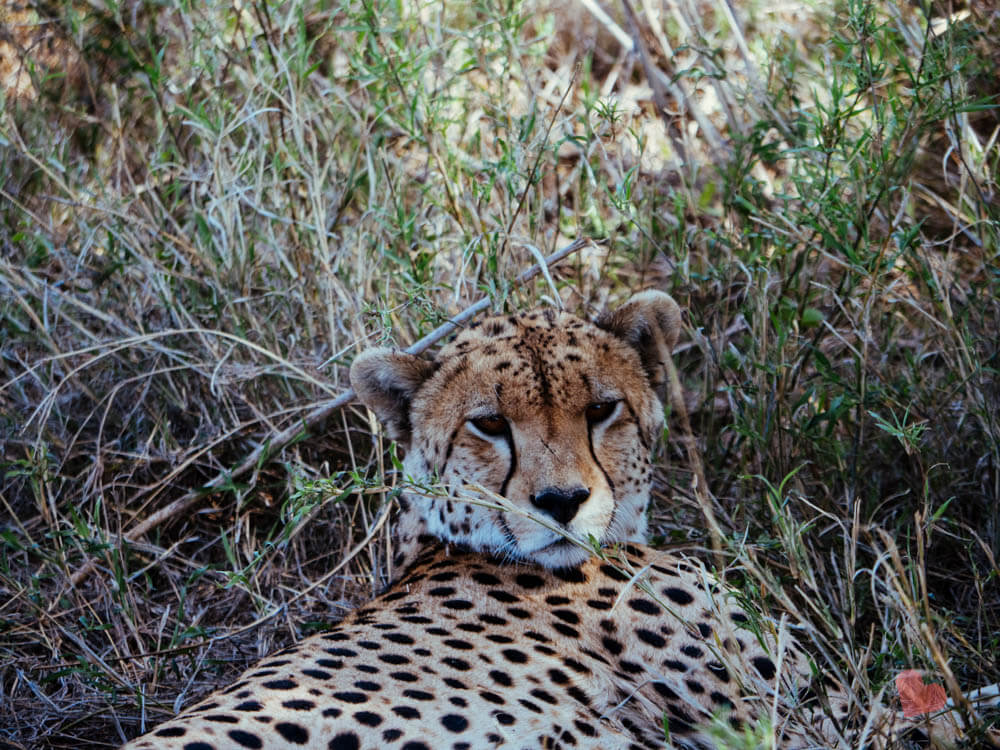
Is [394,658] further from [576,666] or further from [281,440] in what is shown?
[281,440]

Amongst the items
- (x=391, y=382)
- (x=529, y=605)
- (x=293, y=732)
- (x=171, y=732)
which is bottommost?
(x=529, y=605)

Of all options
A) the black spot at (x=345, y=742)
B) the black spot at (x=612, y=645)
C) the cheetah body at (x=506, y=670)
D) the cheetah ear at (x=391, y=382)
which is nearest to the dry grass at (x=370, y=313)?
the cheetah ear at (x=391, y=382)

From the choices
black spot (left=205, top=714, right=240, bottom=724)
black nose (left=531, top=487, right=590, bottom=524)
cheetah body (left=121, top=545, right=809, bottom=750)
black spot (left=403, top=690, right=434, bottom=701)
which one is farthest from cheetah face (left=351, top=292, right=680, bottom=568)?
black spot (left=205, top=714, right=240, bottom=724)

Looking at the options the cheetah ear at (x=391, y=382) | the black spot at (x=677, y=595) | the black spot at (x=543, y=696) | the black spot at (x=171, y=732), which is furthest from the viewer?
the cheetah ear at (x=391, y=382)

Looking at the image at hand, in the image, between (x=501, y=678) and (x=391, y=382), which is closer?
(x=501, y=678)

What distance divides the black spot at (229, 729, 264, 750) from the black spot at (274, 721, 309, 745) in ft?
0.16

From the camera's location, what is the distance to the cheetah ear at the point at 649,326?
9.04ft

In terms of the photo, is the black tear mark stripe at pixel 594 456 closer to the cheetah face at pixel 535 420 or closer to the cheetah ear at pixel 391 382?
the cheetah face at pixel 535 420

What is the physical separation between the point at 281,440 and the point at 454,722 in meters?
1.49

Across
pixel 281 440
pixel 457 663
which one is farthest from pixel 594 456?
pixel 281 440

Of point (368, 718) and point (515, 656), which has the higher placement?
point (368, 718)

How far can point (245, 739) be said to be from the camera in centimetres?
191

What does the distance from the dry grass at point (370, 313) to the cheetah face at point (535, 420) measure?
0.63ft

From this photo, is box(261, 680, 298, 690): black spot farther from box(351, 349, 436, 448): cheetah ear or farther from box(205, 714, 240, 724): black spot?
box(351, 349, 436, 448): cheetah ear
